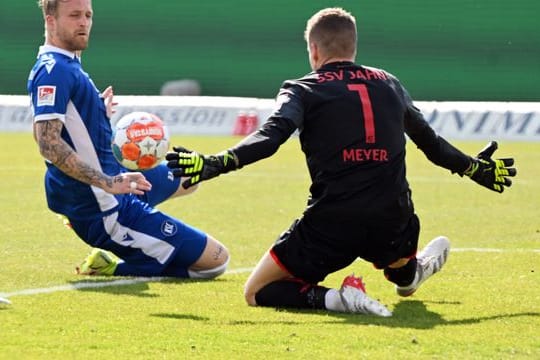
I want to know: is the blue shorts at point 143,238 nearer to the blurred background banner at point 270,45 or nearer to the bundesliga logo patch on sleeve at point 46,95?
the bundesliga logo patch on sleeve at point 46,95

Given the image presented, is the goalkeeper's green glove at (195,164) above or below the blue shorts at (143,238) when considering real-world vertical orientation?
above

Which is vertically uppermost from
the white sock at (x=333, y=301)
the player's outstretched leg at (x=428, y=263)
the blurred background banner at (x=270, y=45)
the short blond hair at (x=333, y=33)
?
the short blond hair at (x=333, y=33)

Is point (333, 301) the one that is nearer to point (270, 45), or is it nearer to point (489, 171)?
point (489, 171)

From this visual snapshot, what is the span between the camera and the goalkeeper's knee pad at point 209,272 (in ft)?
28.2

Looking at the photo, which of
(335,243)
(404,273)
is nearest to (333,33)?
(335,243)

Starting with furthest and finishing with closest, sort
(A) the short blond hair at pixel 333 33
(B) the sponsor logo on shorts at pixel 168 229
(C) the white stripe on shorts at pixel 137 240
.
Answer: (B) the sponsor logo on shorts at pixel 168 229 < (C) the white stripe on shorts at pixel 137 240 < (A) the short blond hair at pixel 333 33

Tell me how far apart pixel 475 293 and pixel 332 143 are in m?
1.48

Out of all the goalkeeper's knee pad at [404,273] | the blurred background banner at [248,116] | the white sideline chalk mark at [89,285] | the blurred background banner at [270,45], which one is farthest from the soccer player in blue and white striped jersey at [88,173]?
the blurred background banner at [270,45]

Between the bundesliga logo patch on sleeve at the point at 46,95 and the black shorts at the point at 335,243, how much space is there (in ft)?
5.85

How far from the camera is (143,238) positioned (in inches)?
332

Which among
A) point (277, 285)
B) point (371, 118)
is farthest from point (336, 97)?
point (277, 285)

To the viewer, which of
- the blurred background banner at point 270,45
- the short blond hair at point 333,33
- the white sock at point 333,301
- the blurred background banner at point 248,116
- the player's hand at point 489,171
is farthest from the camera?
the blurred background banner at point 270,45

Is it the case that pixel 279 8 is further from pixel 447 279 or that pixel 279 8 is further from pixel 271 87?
pixel 447 279

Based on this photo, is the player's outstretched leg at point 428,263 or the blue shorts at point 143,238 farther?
the blue shorts at point 143,238
